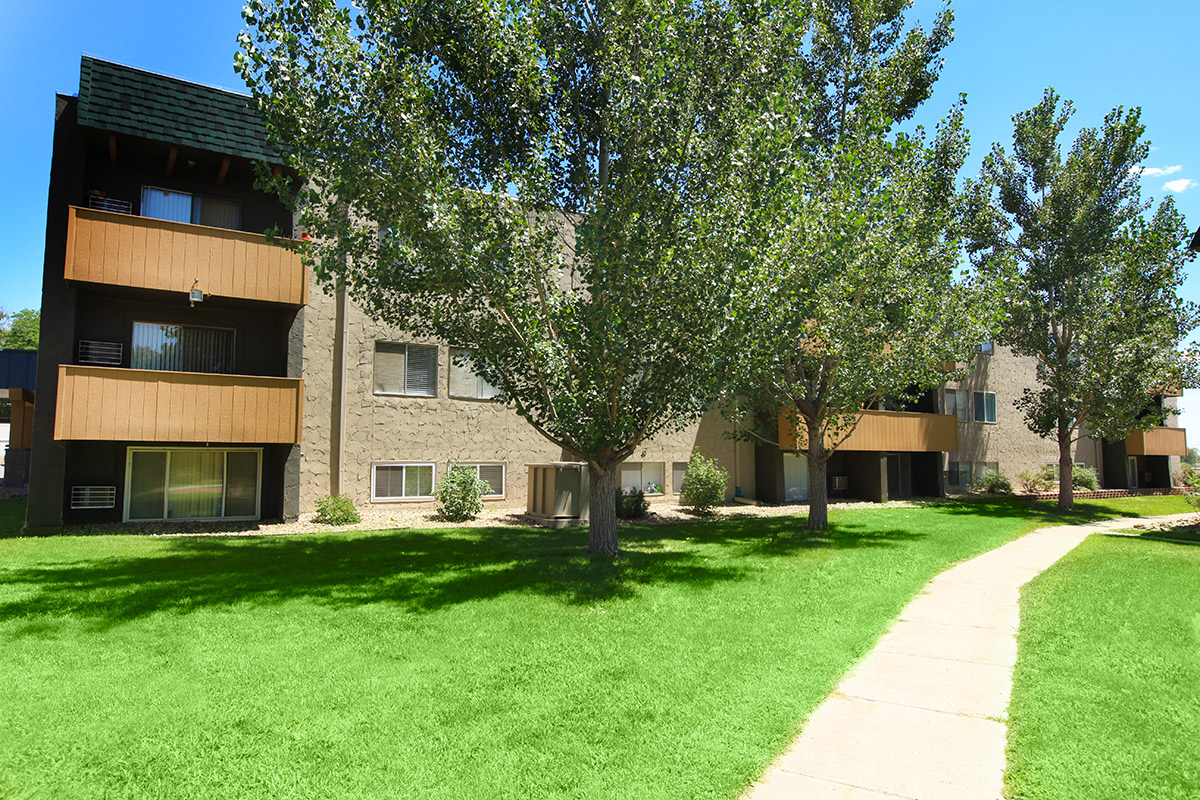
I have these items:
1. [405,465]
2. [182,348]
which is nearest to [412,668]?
[405,465]

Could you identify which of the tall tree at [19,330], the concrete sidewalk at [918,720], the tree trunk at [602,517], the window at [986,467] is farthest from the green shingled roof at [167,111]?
the tall tree at [19,330]

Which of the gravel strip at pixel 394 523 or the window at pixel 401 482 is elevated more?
the window at pixel 401 482

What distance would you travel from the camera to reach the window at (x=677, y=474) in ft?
72.6

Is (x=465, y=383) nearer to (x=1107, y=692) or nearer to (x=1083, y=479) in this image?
(x=1107, y=692)

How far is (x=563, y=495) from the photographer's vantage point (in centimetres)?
1712

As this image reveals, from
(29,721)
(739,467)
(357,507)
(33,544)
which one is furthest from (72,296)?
Answer: (739,467)

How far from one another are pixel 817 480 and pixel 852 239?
239 inches

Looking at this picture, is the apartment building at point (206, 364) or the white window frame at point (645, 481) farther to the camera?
the white window frame at point (645, 481)

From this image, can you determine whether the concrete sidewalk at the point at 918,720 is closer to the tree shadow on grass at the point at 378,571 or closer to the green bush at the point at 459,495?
the tree shadow on grass at the point at 378,571

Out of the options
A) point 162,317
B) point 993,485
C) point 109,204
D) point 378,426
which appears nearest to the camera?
point 109,204

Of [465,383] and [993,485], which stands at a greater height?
[465,383]

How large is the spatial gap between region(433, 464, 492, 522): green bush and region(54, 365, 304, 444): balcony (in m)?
3.65

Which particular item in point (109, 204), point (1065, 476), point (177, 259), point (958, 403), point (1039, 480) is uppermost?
point (109, 204)

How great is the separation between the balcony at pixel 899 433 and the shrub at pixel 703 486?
3.03 meters
